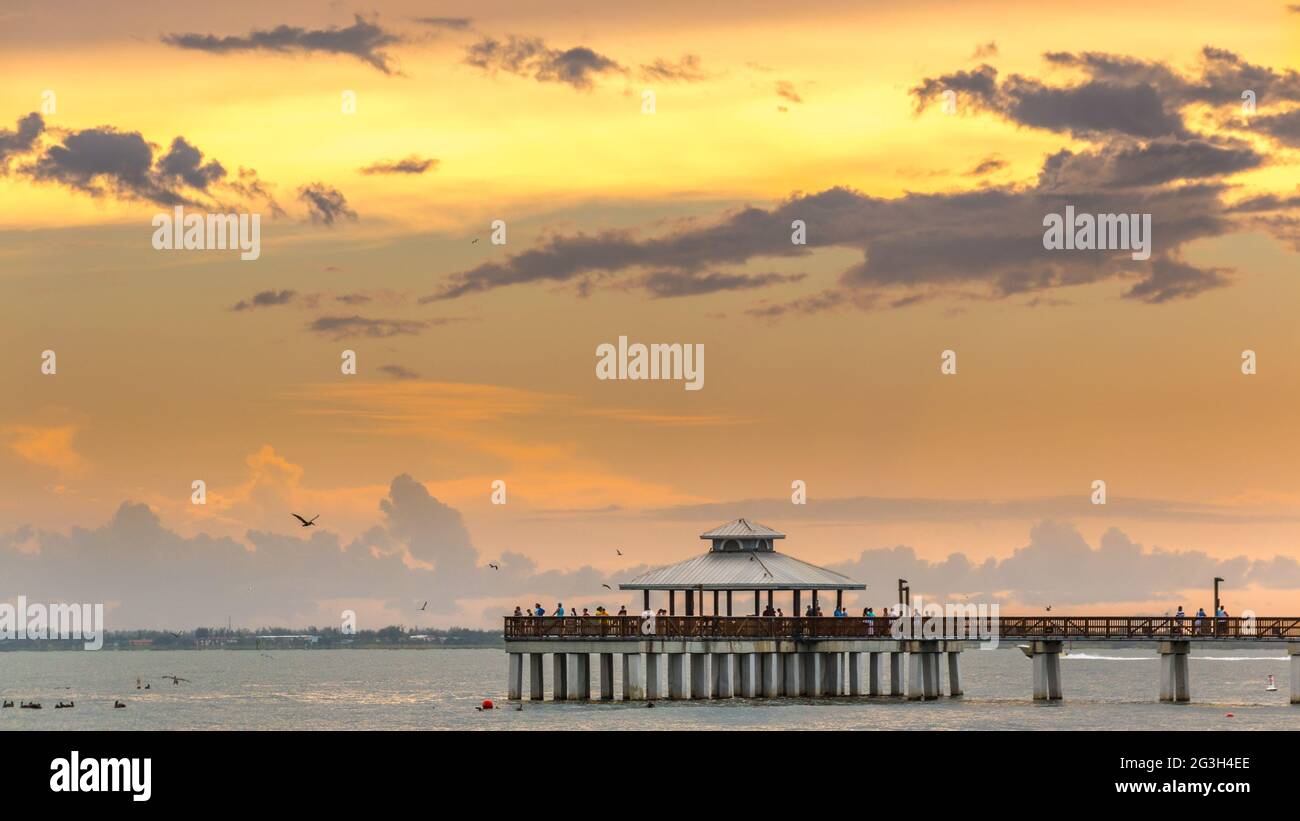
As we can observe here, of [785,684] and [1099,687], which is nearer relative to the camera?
[785,684]

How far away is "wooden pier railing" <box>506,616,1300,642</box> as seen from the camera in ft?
289

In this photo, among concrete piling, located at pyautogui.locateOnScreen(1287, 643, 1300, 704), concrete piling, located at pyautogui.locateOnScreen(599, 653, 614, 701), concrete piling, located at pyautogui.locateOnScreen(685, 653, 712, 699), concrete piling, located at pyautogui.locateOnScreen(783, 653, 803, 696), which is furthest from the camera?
concrete piling, located at pyautogui.locateOnScreen(783, 653, 803, 696)

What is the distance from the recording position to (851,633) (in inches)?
3644

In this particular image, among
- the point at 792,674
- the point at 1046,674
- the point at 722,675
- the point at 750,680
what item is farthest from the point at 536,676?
the point at 1046,674

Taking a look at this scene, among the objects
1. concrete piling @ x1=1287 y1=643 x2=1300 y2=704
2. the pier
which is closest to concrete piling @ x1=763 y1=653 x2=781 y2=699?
the pier

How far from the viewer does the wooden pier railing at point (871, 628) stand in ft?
289

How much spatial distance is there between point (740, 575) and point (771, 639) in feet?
10.5

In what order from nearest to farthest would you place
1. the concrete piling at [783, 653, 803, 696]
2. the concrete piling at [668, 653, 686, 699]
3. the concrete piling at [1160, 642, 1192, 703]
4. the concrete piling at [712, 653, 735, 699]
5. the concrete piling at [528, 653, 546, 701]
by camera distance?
the concrete piling at [668, 653, 686, 699]
the concrete piling at [712, 653, 735, 699]
the concrete piling at [528, 653, 546, 701]
the concrete piling at [1160, 642, 1192, 703]
the concrete piling at [783, 653, 803, 696]

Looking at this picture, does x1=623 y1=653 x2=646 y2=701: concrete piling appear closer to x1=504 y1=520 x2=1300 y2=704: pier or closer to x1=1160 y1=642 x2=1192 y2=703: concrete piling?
x1=504 y1=520 x2=1300 y2=704: pier

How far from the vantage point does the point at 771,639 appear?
9150cm

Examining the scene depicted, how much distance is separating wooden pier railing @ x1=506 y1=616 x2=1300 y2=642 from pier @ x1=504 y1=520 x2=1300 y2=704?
0.04 m
